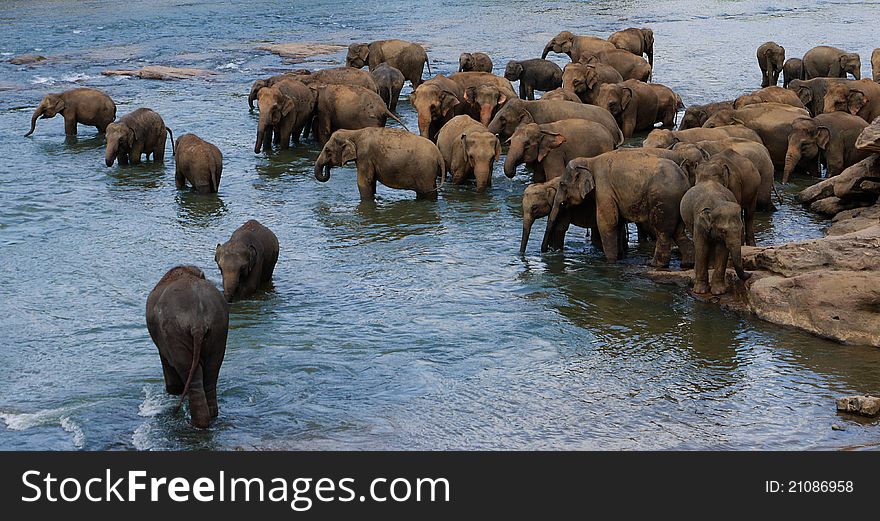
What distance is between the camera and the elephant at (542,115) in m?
16.8

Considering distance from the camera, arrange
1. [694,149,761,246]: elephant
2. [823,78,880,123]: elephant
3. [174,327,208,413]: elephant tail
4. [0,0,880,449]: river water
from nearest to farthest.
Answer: [174,327,208,413]: elephant tail
[0,0,880,449]: river water
[694,149,761,246]: elephant
[823,78,880,123]: elephant

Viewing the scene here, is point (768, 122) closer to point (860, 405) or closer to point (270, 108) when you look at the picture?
point (270, 108)

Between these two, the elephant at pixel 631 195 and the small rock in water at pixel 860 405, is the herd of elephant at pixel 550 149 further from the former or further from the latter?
the small rock in water at pixel 860 405

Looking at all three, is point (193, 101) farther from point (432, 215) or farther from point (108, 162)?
point (432, 215)

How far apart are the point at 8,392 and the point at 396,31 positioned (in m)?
31.4

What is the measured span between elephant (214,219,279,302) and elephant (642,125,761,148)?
15.1ft

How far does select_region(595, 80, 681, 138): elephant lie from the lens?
19453 millimetres

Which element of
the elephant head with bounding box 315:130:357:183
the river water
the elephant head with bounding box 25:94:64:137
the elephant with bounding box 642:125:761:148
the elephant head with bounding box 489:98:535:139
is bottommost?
the river water

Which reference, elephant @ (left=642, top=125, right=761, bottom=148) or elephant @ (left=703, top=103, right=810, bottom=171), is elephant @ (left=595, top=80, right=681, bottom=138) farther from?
elephant @ (left=642, top=125, right=761, bottom=148)

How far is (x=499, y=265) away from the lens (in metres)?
12.8

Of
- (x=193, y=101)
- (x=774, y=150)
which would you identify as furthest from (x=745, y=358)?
(x=193, y=101)

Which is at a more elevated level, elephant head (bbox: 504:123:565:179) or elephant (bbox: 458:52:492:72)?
elephant head (bbox: 504:123:565:179)

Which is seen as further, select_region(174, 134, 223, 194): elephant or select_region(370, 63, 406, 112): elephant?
select_region(370, 63, 406, 112): elephant

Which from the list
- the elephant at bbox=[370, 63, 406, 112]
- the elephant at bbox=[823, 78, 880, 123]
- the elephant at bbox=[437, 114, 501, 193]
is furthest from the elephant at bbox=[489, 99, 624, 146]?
the elephant at bbox=[370, 63, 406, 112]
